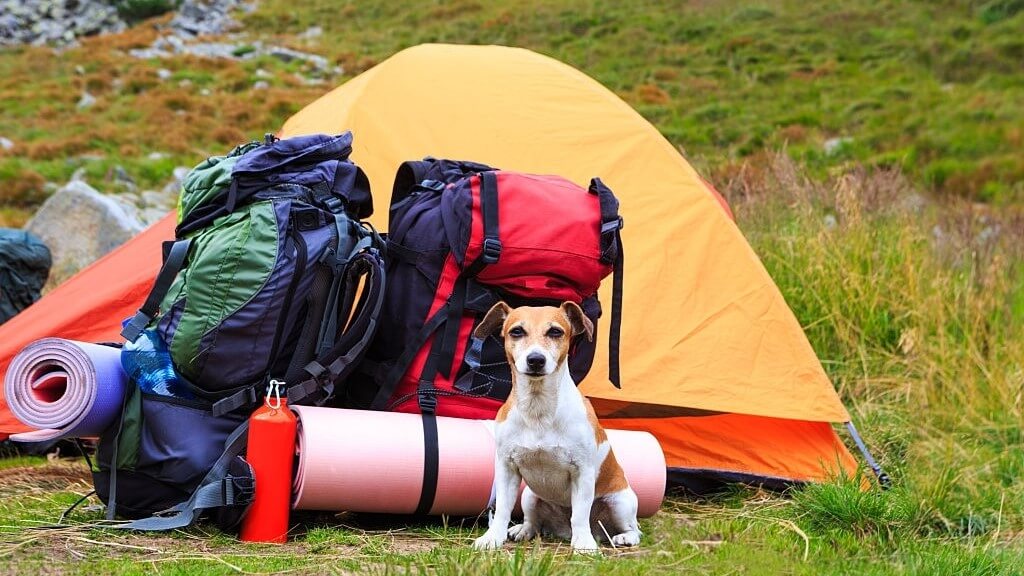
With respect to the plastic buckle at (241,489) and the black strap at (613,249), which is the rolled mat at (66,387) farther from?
the black strap at (613,249)

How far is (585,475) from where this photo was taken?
145 inches

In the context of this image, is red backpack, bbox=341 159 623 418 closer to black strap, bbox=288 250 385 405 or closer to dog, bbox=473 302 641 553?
black strap, bbox=288 250 385 405

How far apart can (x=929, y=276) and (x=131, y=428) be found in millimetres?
5514

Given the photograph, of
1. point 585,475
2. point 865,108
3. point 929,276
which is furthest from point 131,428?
point 865,108

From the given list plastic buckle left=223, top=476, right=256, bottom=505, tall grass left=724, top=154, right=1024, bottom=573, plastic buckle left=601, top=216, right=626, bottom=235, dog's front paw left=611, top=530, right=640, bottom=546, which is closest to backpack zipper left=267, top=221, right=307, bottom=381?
plastic buckle left=223, top=476, right=256, bottom=505

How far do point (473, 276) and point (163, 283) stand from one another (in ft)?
4.16

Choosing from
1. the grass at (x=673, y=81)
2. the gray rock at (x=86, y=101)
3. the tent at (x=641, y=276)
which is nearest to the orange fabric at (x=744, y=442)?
the tent at (x=641, y=276)

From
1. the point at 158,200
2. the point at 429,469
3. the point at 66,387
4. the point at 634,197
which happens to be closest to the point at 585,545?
the point at 429,469

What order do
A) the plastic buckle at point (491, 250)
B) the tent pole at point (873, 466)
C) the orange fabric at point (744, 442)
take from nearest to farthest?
the plastic buckle at point (491, 250) < the tent pole at point (873, 466) < the orange fabric at point (744, 442)

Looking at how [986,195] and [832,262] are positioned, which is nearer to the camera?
[832,262]

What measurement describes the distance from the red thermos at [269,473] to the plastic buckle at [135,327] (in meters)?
0.60

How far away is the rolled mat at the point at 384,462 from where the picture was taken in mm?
3770

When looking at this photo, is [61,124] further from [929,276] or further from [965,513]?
[965,513]

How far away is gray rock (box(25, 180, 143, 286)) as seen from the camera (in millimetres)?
9102
